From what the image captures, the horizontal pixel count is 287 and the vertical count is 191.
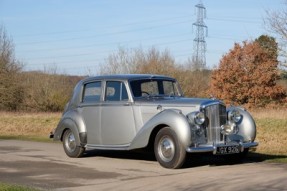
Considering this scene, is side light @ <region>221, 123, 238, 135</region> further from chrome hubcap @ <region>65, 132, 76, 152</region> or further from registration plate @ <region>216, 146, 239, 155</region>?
chrome hubcap @ <region>65, 132, 76, 152</region>

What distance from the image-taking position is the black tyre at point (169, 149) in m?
9.59

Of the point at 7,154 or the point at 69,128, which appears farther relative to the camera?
the point at 7,154

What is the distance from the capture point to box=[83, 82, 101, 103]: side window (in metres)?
11.8

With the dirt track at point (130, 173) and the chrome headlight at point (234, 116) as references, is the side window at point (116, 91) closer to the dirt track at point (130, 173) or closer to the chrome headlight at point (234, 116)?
the dirt track at point (130, 173)

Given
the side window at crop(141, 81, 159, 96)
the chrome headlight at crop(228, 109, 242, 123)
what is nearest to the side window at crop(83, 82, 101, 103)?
the side window at crop(141, 81, 159, 96)

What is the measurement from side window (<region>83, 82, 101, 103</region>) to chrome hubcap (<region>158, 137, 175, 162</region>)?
2.35 m

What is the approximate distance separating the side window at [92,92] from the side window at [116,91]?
0.31 metres

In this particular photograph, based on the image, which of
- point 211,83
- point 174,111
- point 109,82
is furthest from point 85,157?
point 211,83

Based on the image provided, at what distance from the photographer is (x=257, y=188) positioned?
7617 mm

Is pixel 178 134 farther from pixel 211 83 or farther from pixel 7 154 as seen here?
pixel 211 83

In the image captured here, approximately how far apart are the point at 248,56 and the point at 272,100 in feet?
15.9

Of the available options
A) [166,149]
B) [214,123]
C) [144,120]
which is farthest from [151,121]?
[214,123]

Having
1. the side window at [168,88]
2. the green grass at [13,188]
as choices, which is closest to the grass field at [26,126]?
the side window at [168,88]

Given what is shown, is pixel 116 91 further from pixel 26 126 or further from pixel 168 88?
pixel 26 126
